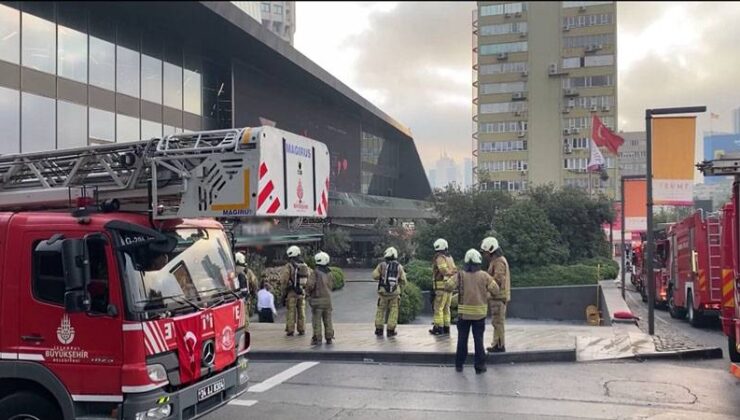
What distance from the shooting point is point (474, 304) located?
880cm

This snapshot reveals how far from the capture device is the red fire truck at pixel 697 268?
14.1 metres

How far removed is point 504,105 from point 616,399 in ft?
241

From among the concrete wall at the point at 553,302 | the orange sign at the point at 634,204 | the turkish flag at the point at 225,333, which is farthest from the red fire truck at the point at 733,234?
the concrete wall at the point at 553,302

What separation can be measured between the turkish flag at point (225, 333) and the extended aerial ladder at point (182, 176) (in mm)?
1098

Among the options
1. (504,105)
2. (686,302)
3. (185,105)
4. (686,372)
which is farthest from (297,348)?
(504,105)

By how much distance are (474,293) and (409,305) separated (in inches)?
359

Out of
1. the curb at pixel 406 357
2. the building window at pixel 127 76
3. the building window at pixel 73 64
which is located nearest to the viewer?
the curb at pixel 406 357

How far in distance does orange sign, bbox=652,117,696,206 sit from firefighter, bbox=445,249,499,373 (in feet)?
17.2

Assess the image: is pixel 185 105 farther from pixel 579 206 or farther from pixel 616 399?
pixel 616 399

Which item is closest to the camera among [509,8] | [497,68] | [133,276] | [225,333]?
[133,276]

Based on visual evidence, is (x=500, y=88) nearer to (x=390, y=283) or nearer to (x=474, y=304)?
(x=390, y=283)

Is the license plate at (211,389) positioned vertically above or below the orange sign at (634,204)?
below

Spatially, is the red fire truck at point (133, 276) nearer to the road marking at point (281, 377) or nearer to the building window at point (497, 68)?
the road marking at point (281, 377)

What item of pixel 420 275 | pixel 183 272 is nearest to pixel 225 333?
pixel 183 272
